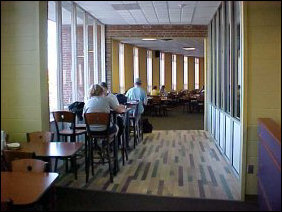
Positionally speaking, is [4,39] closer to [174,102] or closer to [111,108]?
[111,108]

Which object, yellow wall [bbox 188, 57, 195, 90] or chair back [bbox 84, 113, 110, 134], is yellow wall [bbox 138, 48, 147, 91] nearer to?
yellow wall [bbox 188, 57, 195, 90]

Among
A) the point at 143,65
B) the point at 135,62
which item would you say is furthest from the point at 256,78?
the point at 143,65

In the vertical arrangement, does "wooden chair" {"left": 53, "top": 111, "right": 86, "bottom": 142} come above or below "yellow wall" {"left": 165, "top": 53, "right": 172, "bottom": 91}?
below

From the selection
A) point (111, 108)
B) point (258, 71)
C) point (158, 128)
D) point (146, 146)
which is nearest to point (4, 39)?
point (258, 71)

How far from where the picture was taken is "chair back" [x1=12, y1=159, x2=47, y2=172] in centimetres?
267

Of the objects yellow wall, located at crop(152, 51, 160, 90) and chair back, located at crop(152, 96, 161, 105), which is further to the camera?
yellow wall, located at crop(152, 51, 160, 90)

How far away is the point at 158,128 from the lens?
9.27 m

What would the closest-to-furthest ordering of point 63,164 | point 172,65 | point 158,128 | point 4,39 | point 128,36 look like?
point 4,39 → point 63,164 → point 128,36 → point 158,128 → point 172,65

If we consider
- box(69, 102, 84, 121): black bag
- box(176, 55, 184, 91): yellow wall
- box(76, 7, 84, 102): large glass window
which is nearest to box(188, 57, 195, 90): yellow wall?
box(176, 55, 184, 91): yellow wall

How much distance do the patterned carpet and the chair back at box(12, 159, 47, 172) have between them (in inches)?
57.4

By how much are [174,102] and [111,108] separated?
35.3 ft

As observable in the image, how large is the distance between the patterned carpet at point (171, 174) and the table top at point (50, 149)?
81cm

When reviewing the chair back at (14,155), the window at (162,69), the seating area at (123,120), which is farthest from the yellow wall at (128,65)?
the chair back at (14,155)

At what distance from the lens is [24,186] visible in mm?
2271
